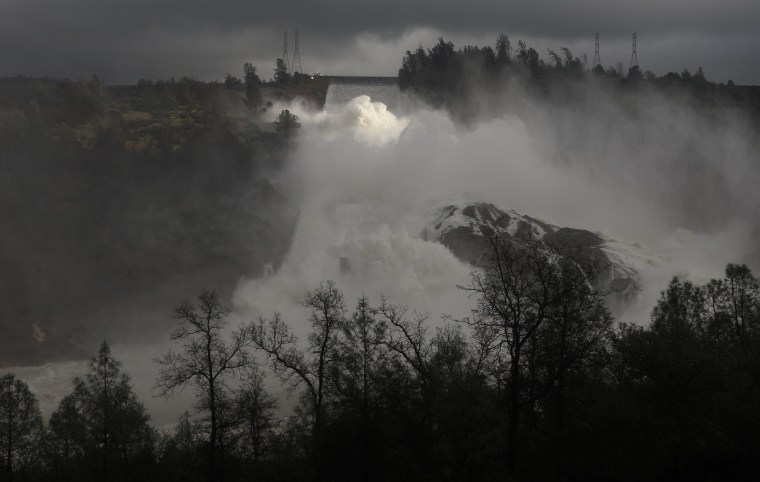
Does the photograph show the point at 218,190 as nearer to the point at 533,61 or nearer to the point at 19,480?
the point at 19,480

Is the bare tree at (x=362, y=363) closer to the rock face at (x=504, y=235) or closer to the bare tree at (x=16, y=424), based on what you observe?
the bare tree at (x=16, y=424)

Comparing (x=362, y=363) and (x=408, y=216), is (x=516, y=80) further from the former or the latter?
A: (x=362, y=363)

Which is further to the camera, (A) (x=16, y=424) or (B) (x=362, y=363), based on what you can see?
(A) (x=16, y=424)

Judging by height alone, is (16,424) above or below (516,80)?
below

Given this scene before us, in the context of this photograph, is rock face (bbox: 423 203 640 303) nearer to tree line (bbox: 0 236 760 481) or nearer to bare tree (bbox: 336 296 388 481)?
tree line (bbox: 0 236 760 481)

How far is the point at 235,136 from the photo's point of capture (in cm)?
8794

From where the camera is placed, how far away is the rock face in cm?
5969

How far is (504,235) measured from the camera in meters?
64.6

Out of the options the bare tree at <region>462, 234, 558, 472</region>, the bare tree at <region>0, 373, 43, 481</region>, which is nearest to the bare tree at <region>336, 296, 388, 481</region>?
the bare tree at <region>462, 234, 558, 472</region>

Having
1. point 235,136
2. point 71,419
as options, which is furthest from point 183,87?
point 71,419

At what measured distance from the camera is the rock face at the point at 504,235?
59.7 metres

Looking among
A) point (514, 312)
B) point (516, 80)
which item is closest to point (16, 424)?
point (514, 312)

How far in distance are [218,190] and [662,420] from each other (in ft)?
222

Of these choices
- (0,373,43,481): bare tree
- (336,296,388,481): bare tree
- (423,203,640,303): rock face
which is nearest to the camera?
(336,296,388,481): bare tree
